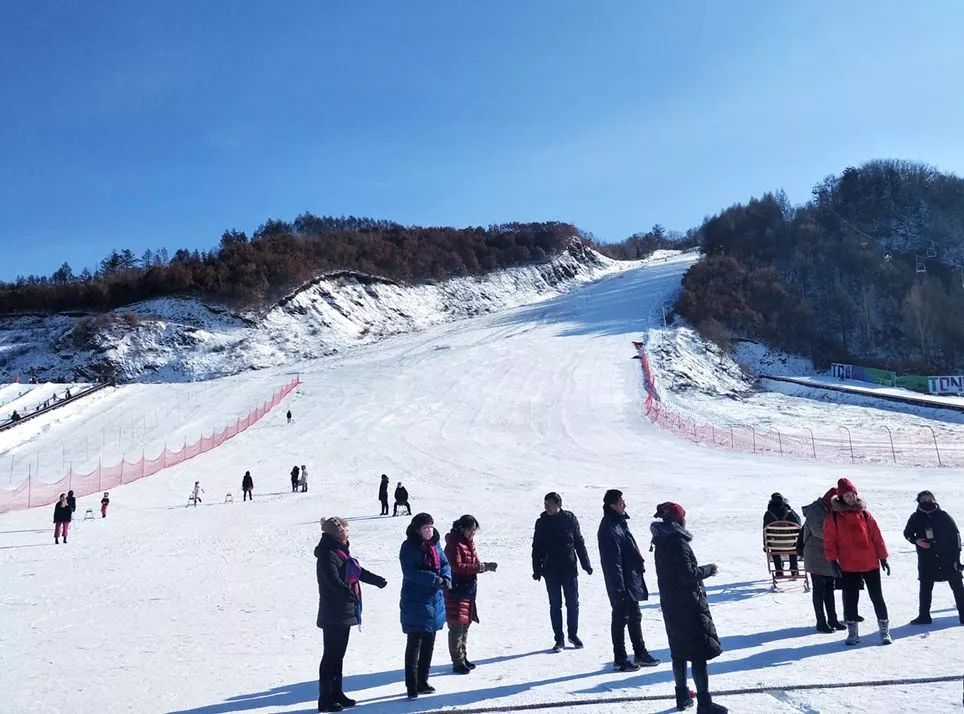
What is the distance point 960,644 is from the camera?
269 inches

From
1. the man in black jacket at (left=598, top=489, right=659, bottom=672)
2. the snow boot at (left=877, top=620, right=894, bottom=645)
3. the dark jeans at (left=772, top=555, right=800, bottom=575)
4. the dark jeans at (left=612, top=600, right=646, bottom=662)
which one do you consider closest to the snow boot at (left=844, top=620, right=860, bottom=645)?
the snow boot at (left=877, top=620, right=894, bottom=645)

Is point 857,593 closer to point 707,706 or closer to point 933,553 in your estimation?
point 933,553

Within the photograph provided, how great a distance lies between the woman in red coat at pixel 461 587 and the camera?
6.89 m

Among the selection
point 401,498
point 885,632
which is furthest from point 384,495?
point 885,632

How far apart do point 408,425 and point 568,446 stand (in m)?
8.22

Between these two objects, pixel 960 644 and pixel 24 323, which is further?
pixel 24 323

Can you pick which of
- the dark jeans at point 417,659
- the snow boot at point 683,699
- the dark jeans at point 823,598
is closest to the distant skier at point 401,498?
the dark jeans at point 823,598

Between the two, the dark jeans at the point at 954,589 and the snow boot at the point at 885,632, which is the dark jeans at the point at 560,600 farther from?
the dark jeans at the point at 954,589

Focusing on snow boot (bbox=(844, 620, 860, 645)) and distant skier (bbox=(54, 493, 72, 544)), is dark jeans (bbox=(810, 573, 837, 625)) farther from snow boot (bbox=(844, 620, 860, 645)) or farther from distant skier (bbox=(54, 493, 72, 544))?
distant skier (bbox=(54, 493, 72, 544))

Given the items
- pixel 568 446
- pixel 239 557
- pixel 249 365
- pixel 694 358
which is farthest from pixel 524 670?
pixel 249 365

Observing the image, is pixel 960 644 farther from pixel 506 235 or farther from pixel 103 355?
pixel 506 235

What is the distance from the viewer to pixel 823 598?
7.89 metres

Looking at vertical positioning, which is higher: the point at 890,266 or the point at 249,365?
the point at 890,266

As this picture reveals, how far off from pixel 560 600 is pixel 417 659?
69.3 inches
